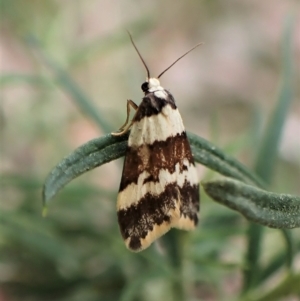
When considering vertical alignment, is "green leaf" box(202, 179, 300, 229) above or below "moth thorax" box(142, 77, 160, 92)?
below

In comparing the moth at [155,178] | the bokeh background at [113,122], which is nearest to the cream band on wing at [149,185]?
the moth at [155,178]

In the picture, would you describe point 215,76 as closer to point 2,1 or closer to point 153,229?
point 2,1

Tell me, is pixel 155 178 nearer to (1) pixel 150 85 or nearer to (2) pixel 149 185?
(2) pixel 149 185

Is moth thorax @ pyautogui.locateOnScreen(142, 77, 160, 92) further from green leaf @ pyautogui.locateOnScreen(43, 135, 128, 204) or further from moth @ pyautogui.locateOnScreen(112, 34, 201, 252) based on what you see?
Result: green leaf @ pyautogui.locateOnScreen(43, 135, 128, 204)

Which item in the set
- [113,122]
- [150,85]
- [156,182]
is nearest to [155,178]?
[156,182]

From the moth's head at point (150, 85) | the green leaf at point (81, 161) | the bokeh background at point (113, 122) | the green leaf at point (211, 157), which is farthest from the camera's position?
the bokeh background at point (113, 122)

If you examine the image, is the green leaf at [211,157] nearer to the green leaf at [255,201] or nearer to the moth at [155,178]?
the moth at [155,178]

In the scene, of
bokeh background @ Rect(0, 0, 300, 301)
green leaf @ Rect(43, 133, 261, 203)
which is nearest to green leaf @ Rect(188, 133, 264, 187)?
green leaf @ Rect(43, 133, 261, 203)
